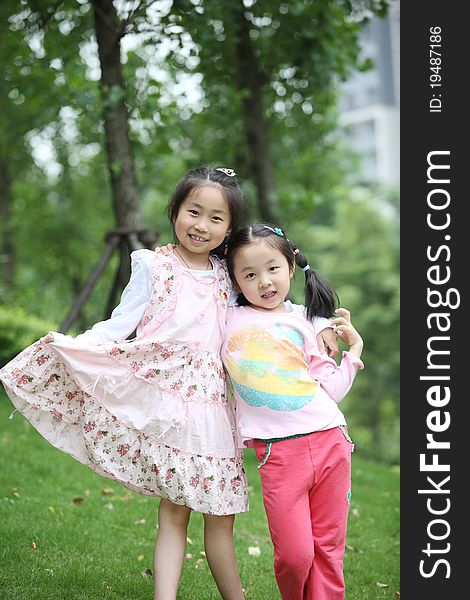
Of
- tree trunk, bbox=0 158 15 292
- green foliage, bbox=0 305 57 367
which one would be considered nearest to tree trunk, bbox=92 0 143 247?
green foliage, bbox=0 305 57 367

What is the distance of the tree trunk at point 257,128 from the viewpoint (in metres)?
8.30

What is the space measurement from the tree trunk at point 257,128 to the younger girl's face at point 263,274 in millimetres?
5410

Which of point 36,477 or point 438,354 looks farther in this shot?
point 36,477

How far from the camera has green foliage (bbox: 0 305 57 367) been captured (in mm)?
7809

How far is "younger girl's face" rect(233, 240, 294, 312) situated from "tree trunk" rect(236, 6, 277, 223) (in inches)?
213

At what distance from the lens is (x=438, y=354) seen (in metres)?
3.11

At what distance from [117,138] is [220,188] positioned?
122 inches

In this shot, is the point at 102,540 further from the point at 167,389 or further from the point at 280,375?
Result: the point at 280,375

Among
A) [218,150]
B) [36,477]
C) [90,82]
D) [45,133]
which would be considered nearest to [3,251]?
[45,133]

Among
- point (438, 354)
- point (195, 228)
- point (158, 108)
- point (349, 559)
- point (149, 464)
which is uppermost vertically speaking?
point (158, 108)

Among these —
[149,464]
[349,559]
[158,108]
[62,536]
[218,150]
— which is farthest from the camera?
[218,150]

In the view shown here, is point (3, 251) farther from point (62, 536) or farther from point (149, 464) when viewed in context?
point (149, 464)

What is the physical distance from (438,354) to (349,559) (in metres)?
1.57

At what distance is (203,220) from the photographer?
293 cm
